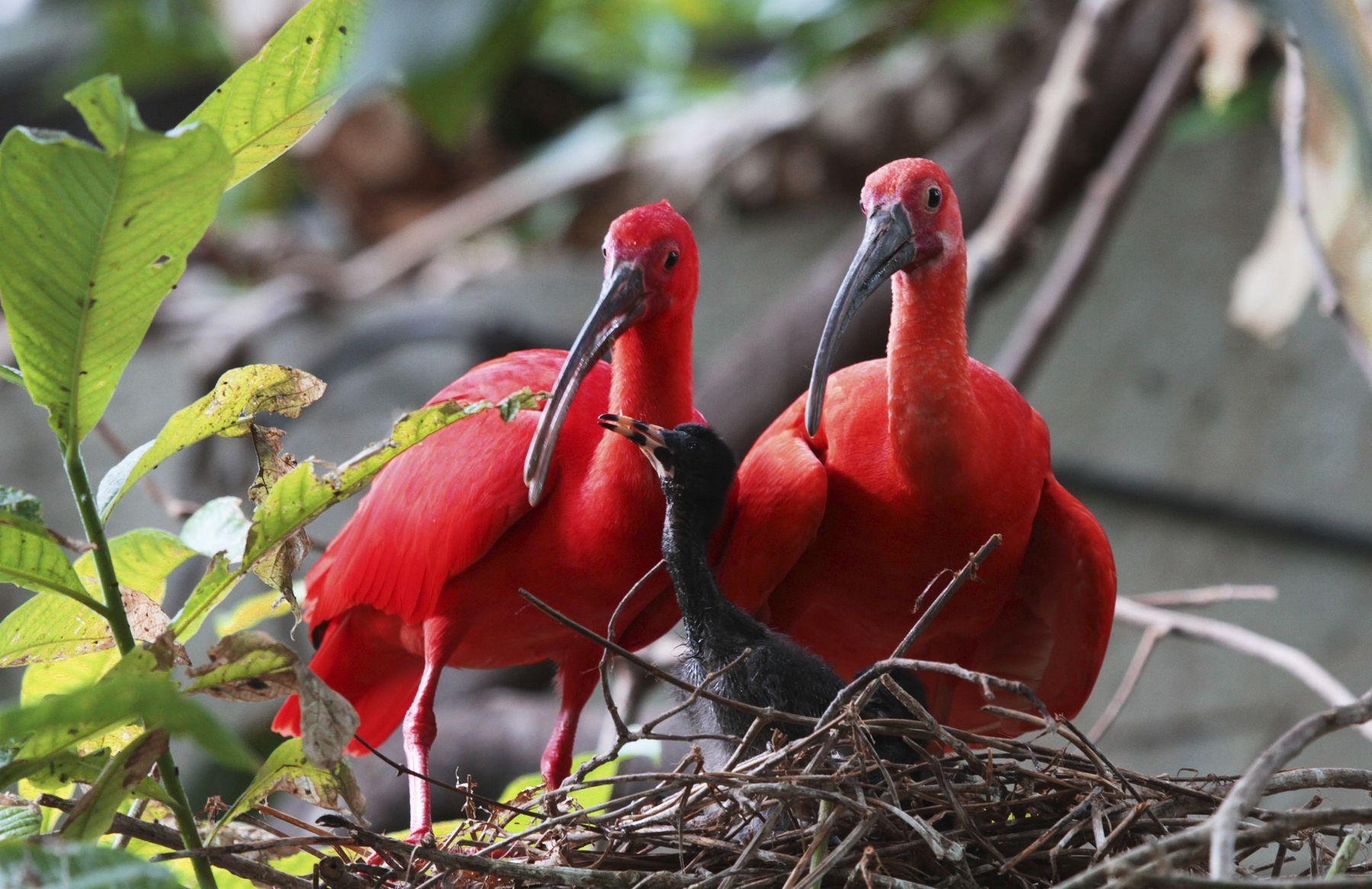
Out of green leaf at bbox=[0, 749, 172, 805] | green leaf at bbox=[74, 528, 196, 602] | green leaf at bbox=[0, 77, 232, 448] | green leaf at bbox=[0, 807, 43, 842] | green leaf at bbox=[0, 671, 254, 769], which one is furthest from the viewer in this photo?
green leaf at bbox=[74, 528, 196, 602]

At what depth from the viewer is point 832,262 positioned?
4.70 m

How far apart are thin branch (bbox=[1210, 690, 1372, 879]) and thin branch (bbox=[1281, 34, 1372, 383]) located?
126 centimetres

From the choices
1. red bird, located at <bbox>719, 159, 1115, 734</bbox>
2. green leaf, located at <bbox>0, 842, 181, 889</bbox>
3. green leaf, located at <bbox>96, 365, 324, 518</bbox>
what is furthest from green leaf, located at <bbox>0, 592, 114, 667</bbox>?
red bird, located at <bbox>719, 159, 1115, 734</bbox>

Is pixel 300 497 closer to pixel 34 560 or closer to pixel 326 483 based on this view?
pixel 326 483

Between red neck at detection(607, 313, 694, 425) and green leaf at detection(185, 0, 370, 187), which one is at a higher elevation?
green leaf at detection(185, 0, 370, 187)

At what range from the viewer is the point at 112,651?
2.13 m

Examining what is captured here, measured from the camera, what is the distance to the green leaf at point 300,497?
1.70 metres

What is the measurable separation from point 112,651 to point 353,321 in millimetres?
5178

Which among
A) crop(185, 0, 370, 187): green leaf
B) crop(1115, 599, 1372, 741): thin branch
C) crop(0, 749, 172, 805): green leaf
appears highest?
crop(185, 0, 370, 187): green leaf

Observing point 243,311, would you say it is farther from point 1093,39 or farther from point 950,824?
point 950,824

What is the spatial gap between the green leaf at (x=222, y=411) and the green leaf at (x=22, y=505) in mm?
77

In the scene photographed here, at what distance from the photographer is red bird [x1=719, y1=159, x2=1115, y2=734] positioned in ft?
8.02

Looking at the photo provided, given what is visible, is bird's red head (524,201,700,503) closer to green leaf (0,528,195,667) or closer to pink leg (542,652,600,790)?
pink leg (542,652,600,790)

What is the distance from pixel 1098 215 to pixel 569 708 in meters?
2.44
